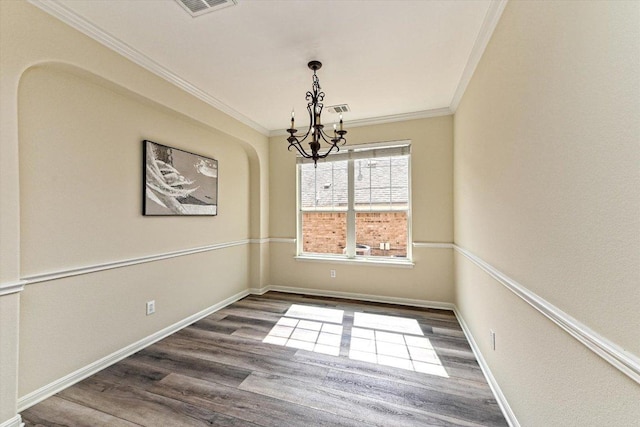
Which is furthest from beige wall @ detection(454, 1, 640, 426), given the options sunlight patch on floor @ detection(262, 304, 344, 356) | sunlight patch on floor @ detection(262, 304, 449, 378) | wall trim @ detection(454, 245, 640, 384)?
sunlight patch on floor @ detection(262, 304, 344, 356)

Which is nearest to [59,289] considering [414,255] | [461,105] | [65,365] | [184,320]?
[65,365]

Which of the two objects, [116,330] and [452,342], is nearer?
[116,330]

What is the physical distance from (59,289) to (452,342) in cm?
345

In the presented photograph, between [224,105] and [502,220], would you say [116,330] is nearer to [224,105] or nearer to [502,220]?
[224,105]

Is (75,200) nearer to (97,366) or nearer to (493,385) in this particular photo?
(97,366)

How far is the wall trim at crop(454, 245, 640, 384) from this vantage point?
29.6 inches

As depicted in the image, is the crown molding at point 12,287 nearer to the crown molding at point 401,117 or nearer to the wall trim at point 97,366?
the wall trim at point 97,366

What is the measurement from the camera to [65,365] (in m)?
2.01

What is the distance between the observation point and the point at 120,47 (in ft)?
7.16

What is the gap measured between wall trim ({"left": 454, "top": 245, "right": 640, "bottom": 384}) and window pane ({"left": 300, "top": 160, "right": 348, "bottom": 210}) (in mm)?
2865

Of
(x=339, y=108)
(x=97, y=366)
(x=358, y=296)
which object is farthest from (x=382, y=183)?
(x=97, y=366)

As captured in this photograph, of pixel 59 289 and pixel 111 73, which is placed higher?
pixel 111 73

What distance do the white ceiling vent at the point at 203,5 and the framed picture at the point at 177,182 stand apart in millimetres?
1336

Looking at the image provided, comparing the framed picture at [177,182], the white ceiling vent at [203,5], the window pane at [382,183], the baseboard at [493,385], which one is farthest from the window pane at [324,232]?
the white ceiling vent at [203,5]
